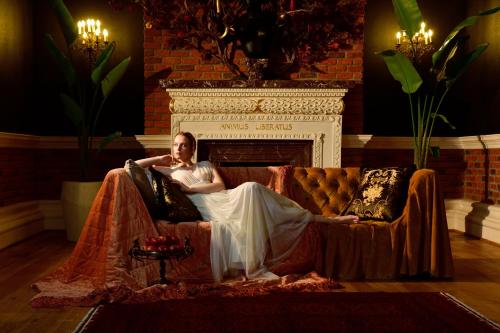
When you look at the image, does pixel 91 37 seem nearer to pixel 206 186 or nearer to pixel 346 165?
pixel 206 186

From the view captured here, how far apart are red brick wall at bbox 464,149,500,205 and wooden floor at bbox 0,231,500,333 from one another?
64 centimetres

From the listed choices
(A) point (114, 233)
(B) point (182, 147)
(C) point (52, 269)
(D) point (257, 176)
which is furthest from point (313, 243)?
(C) point (52, 269)

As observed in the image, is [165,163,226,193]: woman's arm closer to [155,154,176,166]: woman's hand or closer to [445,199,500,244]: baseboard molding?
[155,154,176,166]: woman's hand

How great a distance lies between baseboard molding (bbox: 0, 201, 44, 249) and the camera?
4.55 metres

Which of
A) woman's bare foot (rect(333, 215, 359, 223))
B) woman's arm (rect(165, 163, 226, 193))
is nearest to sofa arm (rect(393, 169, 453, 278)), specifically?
woman's bare foot (rect(333, 215, 359, 223))

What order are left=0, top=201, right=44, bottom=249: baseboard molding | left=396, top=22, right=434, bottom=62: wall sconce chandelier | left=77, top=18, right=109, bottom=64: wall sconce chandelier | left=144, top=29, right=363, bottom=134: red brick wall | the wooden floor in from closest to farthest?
1. the wooden floor
2. left=0, top=201, right=44, bottom=249: baseboard molding
3. left=77, top=18, right=109, bottom=64: wall sconce chandelier
4. left=396, top=22, right=434, bottom=62: wall sconce chandelier
5. left=144, top=29, right=363, bottom=134: red brick wall

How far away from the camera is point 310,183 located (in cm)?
397

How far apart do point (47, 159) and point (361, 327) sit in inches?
182

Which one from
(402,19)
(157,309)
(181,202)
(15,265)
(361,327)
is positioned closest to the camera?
(361,327)

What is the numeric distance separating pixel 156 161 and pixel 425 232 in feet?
6.52

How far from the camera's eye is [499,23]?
5.11 meters

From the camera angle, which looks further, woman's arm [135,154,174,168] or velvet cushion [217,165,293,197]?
velvet cushion [217,165,293,197]

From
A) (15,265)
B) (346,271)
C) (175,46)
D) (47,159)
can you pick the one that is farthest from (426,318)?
(47,159)

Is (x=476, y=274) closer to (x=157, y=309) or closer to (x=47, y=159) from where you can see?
(x=157, y=309)
